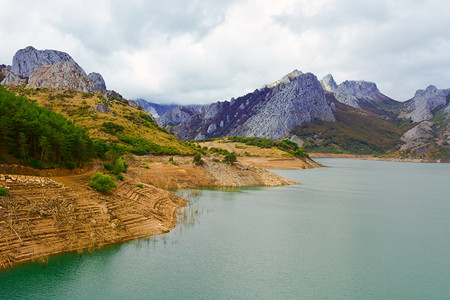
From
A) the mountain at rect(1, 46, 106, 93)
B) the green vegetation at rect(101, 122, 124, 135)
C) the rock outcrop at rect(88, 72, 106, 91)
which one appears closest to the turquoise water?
the green vegetation at rect(101, 122, 124, 135)

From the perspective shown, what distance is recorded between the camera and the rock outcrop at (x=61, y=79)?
14725 centimetres

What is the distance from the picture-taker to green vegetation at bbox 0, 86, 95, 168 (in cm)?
3169

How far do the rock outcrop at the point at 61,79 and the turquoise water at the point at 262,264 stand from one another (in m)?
132

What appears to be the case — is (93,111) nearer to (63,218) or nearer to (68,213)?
(68,213)

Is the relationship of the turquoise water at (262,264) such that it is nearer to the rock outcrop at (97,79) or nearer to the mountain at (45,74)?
the mountain at (45,74)

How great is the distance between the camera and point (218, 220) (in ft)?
127

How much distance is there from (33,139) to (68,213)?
41.5ft

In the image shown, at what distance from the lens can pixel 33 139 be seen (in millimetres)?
34281

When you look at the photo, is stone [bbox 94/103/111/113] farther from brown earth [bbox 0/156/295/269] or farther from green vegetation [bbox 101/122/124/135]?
brown earth [bbox 0/156/295/269]

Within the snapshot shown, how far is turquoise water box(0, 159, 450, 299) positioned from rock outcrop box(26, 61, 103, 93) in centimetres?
13201

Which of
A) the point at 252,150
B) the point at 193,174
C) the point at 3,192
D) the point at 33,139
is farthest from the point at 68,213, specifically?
the point at 252,150

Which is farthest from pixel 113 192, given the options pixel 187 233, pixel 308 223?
pixel 308 223

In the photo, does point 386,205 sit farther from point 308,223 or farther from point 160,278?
point 160,278

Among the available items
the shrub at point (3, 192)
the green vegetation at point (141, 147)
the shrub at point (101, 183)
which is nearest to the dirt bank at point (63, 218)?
the shrub at point (3, 192)
